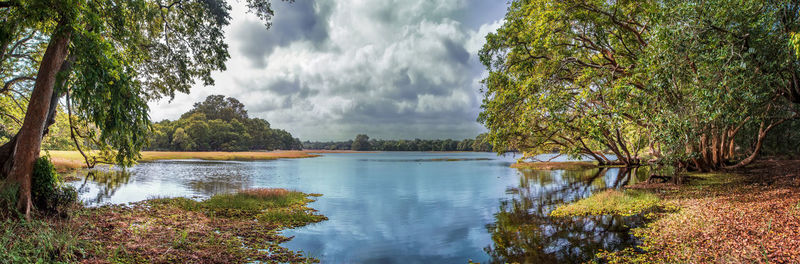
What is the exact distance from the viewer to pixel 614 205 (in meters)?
15.2

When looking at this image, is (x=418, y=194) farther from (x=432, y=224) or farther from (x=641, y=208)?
(x=641, y=208)

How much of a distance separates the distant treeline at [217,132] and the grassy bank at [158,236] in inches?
3333

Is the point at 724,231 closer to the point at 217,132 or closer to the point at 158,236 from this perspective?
the point at 158,236

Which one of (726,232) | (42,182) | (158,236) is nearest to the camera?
(726,232)

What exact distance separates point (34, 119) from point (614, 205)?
A: 2104cm

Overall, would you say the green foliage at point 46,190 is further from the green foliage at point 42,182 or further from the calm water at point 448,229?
the calm water at point 448,229

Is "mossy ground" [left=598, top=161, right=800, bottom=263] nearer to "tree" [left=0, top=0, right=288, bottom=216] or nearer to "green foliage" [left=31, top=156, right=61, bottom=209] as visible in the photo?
"tree" [left=0, top=0, right=288, bottom=216]

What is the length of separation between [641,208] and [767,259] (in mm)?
7997

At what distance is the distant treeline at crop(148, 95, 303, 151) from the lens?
98.9 m

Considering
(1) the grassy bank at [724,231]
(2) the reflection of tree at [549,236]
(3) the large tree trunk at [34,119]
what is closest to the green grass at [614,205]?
(1) the grassy bank at [724,231]

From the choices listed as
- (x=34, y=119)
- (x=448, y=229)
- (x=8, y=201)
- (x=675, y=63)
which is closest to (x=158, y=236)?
(x=8, y=201)

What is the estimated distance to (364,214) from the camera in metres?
18.3

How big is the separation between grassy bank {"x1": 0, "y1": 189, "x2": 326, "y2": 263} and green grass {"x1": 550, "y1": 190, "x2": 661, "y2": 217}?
1144cm

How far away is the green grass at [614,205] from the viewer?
14391mm
